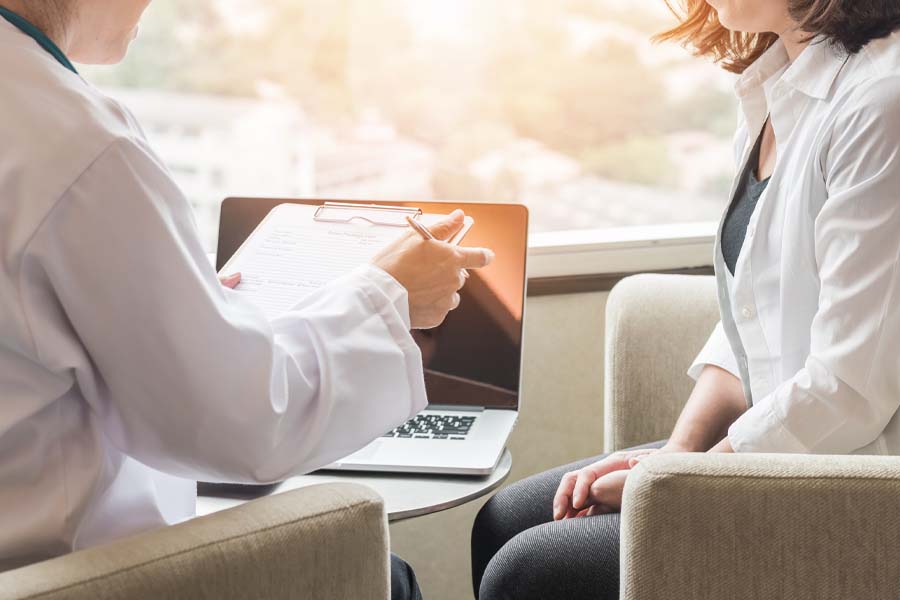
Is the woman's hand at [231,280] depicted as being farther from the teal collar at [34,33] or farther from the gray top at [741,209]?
the gray top at [741,209]

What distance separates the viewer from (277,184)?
8.91ft

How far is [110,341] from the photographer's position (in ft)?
2.56

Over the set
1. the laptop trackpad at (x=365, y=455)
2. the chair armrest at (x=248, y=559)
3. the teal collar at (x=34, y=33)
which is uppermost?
the teal collar at (x=34, y=33)

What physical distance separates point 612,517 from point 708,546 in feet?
0.94

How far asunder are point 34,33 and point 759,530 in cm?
81

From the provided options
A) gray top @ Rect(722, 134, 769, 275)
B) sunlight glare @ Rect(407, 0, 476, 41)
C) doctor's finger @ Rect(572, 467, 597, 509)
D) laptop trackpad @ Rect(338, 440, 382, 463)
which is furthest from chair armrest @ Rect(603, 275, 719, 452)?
sunlight glare @ Rect(407, 0, 476, 41)

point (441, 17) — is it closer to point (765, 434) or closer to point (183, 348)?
point (765, 434)

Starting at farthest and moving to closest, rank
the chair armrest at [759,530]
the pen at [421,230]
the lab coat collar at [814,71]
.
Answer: the lab coat collar at [814,71]
the pen at [421,230]
the chair armrest at [759,530]

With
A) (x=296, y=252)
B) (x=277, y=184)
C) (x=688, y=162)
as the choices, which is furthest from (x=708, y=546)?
(x=688, y=162)

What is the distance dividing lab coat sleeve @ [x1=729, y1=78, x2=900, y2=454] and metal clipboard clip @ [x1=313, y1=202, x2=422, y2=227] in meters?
0.53

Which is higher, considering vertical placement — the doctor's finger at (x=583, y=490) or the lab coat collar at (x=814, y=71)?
the lab coat collar at (x=814, y=71)

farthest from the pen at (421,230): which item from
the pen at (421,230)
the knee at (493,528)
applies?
the knee at (493,528)

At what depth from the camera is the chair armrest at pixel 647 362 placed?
170 centimetres

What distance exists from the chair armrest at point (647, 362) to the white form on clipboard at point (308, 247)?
0.53 metres
